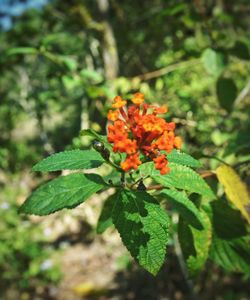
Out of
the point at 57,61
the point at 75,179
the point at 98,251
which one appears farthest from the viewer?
the point at 98,251

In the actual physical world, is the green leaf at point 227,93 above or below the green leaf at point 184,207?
above

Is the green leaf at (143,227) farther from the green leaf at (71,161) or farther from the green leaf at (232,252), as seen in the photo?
the green leaf at (232,252)

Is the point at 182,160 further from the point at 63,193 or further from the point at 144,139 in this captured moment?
the point at 63,193

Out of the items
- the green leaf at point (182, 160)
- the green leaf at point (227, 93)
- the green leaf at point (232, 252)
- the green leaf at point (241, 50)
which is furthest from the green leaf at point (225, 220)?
the green leaf at point (241, 50)

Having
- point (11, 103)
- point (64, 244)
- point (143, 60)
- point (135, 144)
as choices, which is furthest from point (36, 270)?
point (135, 144)

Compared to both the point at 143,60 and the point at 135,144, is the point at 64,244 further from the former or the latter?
the point at 135,144

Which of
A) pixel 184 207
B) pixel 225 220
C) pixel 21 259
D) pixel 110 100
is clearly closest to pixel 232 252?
pixel 225 220
